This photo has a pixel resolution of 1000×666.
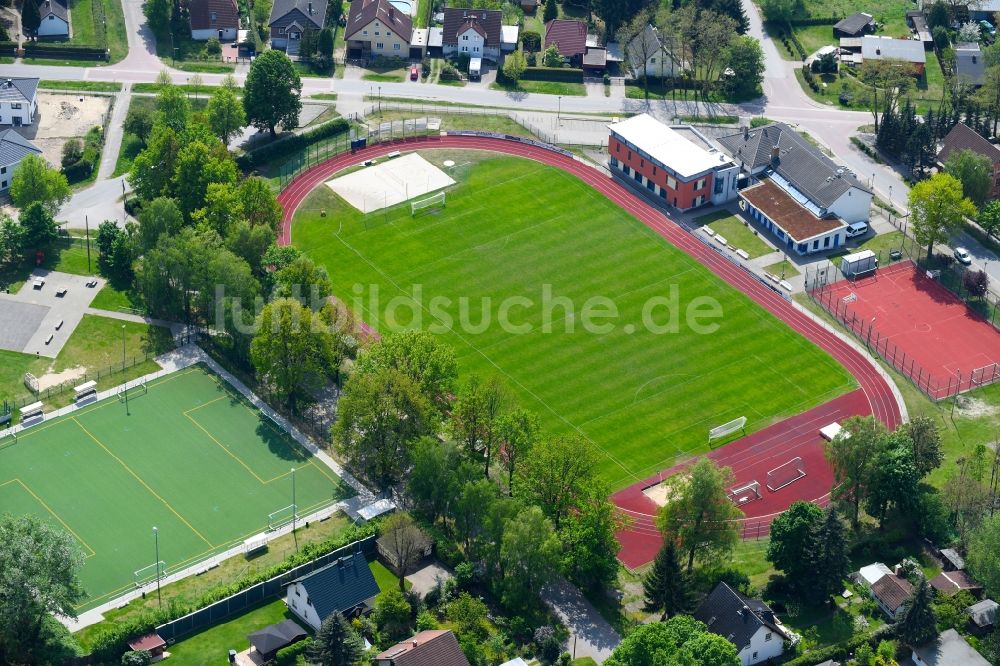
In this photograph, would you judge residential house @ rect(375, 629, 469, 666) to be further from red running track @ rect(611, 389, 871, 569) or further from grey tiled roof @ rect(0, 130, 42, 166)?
grey tiled roof @ rect(0, 130, 42, 166)

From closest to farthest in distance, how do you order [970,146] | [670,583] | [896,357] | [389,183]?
[670,583]
[896,357]
[389,183]
[970,146]

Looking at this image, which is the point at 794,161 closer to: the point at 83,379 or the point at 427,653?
the point at 83,379

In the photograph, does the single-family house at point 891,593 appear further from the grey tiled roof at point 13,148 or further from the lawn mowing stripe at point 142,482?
the grey tiled roof at point 13,148

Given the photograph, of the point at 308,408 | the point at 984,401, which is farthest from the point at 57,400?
the point at 984,401

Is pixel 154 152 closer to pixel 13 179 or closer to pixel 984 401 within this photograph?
pixel 13 179

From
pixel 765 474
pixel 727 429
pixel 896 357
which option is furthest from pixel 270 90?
pixel 896 357

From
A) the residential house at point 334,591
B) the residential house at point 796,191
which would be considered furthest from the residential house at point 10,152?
the residential house at point 796,191
